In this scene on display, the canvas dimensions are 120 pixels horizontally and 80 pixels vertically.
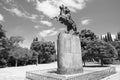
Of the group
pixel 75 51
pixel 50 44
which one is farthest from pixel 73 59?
pixel 50 44


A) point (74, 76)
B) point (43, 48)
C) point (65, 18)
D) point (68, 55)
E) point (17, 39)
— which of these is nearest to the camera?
point (74, 76)

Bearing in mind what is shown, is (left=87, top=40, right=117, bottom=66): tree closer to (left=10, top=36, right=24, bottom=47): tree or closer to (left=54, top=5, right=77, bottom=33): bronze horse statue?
(left=54, top=5, right=77, bottom=33): bronze horse statue

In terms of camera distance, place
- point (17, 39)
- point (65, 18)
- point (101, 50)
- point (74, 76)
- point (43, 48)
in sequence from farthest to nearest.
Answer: point (43, 48) → point (17, 39) → point (101, 50) → point (65, 18) → point (74, 76)

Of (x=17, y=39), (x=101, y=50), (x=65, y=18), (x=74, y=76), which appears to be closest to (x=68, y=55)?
(x=74, y=76)

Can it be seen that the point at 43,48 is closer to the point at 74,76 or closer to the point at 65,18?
the point at 65,18

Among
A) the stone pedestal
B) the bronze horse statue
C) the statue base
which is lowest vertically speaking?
the statue base

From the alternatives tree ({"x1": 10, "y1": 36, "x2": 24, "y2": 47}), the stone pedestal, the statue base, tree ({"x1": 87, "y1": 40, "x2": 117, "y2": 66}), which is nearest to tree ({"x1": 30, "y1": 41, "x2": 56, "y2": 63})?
tree ({"x1": 10, "y1": 36, "x2": 24, "y2": 47})

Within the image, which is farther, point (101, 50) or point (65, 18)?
point (101, 50)

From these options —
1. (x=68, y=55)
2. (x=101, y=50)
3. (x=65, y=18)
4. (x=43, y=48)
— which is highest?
(x=65, y=18)

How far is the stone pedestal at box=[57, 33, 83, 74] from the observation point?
8.07m

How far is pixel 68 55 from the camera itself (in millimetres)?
8195

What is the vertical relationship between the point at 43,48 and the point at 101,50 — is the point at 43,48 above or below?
above

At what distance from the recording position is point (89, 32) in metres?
28.3

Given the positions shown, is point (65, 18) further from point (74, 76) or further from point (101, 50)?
point (101, 50)
